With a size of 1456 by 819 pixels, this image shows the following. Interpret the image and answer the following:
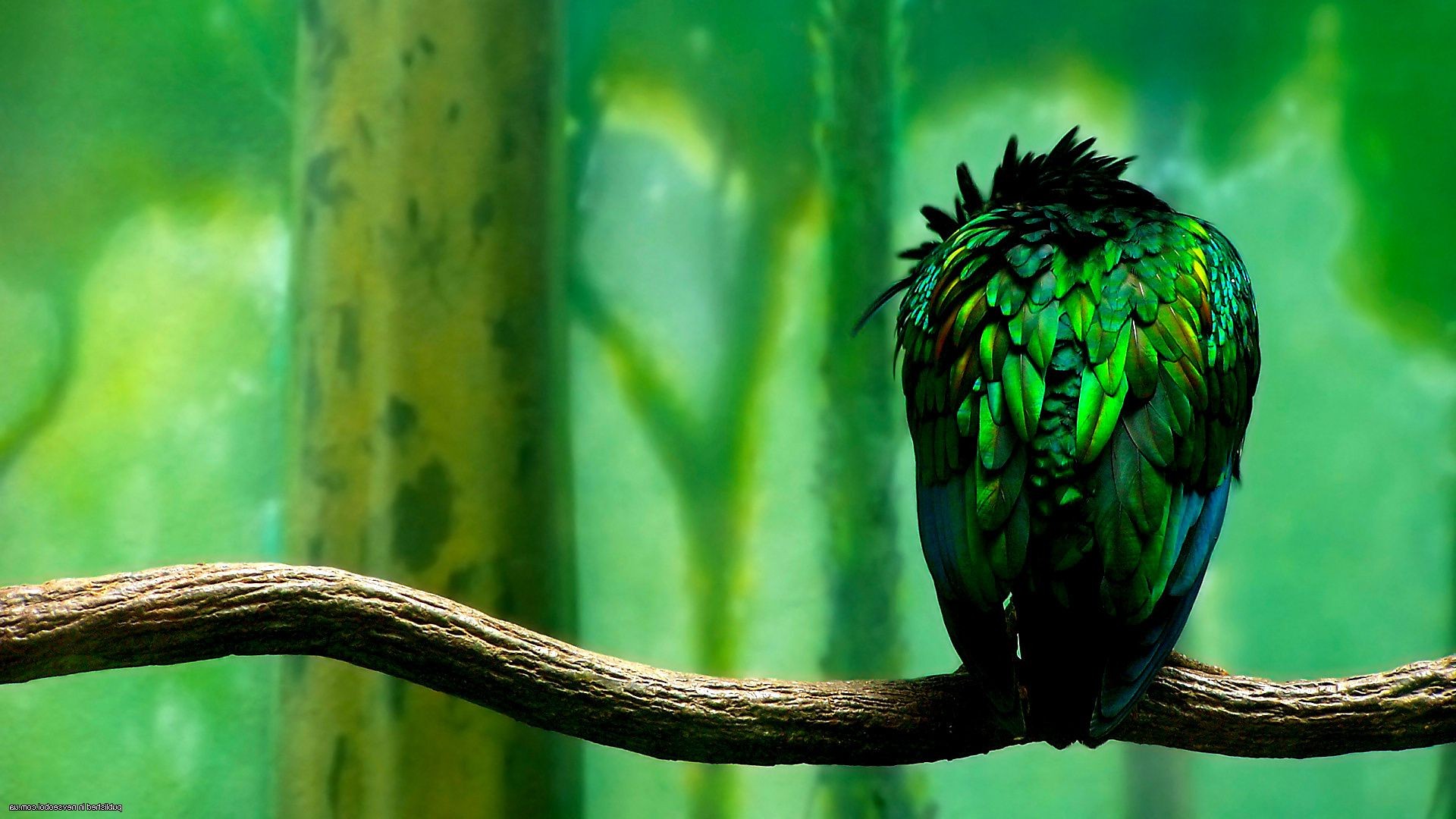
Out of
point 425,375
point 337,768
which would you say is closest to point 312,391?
point 425,375

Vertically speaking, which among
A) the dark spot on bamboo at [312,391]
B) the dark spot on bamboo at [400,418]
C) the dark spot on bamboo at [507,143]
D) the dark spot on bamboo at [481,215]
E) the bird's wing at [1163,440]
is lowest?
the bird's wing at [1163,440]

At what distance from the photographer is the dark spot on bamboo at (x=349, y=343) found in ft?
10.9

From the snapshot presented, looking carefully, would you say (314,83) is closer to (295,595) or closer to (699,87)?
(699,87)

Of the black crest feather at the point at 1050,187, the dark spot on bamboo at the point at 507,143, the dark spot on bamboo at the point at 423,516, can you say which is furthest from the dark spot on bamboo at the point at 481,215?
the black crest feather at the point at 1050,187

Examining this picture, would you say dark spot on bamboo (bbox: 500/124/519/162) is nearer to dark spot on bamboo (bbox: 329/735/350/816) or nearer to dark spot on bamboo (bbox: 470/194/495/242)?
dark spot on bamboo (bbox: 470/194/495/242)

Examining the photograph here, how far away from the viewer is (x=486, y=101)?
11.2 ft

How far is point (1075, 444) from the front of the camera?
1.79 m

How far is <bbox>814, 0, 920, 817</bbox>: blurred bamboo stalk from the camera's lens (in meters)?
3.46

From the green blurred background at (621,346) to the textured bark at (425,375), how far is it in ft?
0.03

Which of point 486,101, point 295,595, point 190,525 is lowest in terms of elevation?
point 295,595

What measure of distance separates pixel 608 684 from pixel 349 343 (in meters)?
1.79

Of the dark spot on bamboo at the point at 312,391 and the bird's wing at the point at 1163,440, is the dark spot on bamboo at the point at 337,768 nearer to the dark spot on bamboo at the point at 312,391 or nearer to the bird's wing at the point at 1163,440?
the dark spot on bamboo at the point at 312,391

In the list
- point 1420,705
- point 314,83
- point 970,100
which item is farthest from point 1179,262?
point 314,83

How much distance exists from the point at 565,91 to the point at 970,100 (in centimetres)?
116
